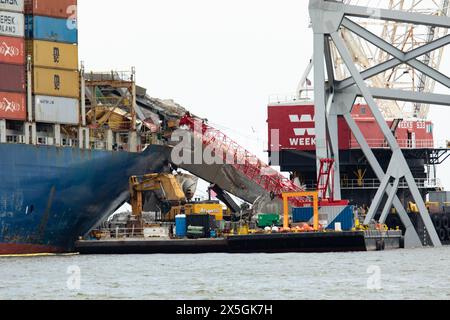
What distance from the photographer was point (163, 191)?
279 ft

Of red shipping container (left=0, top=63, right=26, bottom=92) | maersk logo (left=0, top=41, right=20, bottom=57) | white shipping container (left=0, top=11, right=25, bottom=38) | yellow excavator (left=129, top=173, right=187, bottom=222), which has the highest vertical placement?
white shipping container (left=0, top=11, right=25, bottom=38)

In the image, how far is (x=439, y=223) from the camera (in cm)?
9519

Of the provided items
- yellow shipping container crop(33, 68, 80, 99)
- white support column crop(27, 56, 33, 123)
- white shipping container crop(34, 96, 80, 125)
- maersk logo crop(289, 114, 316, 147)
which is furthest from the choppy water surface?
maersk logo crop(289, 114, 316, 147)

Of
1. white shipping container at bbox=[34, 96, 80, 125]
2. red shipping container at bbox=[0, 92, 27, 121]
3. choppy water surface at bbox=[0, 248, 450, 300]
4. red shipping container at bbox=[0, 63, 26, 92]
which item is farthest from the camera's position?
white shipping container at bbox=[34, 96, 80, 125]

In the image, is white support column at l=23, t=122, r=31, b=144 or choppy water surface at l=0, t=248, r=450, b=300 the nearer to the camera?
choppy water surface at l=0, t=248, r=450, b=300

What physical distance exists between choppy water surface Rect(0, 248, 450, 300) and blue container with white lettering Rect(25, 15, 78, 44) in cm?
1237

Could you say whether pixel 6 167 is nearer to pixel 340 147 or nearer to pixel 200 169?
pixel 200 169

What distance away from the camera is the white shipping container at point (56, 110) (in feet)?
253

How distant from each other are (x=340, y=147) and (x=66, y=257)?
25170mm

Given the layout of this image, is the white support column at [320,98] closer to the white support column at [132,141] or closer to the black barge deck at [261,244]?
the black barge deck at [261,244]

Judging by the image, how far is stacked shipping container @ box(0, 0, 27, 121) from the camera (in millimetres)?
74750

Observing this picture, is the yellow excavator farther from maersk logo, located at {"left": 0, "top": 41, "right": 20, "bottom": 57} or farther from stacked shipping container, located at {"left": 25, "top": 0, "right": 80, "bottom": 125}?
maersk logo, located at {"left": 0, "top": 41, "right": 20, "bottom": 57}

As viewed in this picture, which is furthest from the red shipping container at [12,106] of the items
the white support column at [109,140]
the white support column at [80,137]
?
the white support column at [109,140]

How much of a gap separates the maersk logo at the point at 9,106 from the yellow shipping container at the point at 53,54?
8.81 ft
